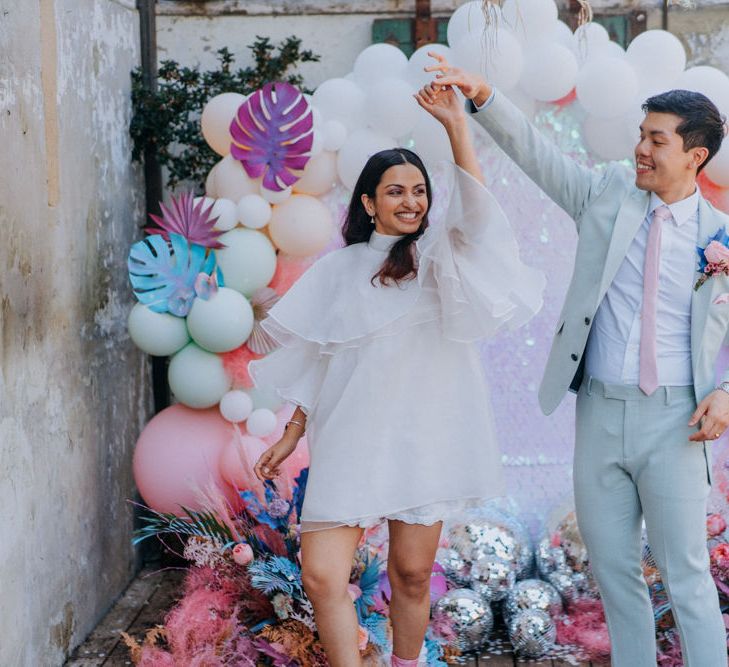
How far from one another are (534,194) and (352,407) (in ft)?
6.10

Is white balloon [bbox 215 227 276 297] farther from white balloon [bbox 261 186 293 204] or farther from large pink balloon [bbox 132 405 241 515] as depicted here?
large pink balloon [bbox 132 405 241 515]

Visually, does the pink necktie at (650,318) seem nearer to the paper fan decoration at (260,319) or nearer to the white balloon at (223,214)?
the paper fan decoration at (260,319)

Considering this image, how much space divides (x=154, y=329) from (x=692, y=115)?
7.09 feet

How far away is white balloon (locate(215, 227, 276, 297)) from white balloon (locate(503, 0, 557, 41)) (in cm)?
128

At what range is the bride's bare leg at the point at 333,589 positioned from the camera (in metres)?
2.80

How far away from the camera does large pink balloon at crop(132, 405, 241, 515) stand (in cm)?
408

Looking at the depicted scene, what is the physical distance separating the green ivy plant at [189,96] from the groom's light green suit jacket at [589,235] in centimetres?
191

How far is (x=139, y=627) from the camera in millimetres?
4105

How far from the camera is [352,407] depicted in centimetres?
285

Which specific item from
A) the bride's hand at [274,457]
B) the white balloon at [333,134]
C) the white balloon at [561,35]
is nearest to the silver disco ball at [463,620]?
the bride's hand at [274,457]

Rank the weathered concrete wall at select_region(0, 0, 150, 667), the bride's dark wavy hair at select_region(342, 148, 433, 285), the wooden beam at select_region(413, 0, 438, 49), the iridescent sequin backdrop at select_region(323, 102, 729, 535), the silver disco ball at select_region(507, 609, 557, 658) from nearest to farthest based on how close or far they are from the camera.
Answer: the bride's dark wavy hair at select_region(342, 148, 433, 285) → the weathered concrete wall at select_region(0, 0, 150, 667) → the silver disco ball at select_region(507, 609, 557, 658) → the iridescent sequin backdrop at select_region(323, 102, 729, 535) → the wooden beam at select_region(413, 0, 438, 49)

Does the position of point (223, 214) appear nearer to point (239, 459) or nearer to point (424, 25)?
point (239, 459)

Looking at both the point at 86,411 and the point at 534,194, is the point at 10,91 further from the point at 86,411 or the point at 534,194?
the point at 534,194

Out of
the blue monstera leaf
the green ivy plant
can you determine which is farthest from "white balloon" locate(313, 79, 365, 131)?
the blue monstera leaf
